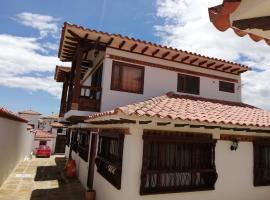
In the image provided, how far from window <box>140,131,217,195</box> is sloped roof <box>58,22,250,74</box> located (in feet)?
15.7

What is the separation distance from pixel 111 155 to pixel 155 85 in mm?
4318

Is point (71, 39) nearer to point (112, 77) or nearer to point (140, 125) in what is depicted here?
point (112, 77)

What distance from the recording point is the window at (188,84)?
42.7 feet

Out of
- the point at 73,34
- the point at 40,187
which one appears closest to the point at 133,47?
the point at 73,34

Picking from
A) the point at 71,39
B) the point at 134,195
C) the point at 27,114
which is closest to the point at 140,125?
the point at 134,195

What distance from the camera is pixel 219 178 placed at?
8.77 m

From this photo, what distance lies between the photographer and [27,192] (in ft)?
37.6

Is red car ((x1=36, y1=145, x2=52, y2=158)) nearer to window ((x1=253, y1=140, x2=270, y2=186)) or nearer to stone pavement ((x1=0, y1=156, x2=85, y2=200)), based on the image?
stone pavement ((x1=0, y1=156, x2=85, y2=200))

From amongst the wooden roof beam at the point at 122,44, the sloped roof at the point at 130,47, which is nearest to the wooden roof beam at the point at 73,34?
the sloped roof at the point at 130,47

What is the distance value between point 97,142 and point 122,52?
427 centimetres

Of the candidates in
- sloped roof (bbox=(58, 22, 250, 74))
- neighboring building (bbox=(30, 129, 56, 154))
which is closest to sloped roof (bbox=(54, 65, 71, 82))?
sloped roof (bbox=(58, 22, 250, 74))

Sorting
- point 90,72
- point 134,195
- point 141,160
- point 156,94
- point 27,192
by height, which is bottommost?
point 27,192

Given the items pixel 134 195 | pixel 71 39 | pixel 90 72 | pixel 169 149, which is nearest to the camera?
pixel 134 195

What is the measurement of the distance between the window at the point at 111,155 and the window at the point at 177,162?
0.81 meters
